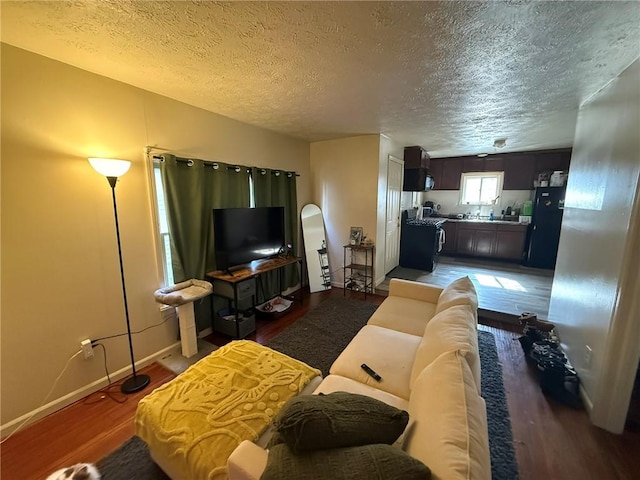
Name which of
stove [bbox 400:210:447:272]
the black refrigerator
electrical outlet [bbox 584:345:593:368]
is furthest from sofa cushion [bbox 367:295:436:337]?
the black refrigerator

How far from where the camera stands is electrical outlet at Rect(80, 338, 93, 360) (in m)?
1.91

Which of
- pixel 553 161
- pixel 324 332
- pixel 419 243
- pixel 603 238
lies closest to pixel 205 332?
pixel 324 332

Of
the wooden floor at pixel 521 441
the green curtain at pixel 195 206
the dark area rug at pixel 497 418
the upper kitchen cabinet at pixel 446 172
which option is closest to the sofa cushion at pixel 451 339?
the dark area rug at pixel 497 418

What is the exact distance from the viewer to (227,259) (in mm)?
2760

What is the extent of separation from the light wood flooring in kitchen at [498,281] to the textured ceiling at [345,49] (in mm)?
2360

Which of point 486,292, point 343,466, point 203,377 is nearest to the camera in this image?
point 343,466

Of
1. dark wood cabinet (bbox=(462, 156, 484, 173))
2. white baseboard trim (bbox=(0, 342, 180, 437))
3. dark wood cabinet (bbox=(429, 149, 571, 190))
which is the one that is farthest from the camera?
dark wood cabinet (bbox=(462, 156, 484, 173))

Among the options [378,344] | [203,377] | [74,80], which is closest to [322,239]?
[378,344]

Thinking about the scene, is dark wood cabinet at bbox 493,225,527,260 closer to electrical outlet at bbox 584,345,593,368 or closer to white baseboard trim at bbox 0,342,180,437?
electrical outlet at bbox 584,345,593,368

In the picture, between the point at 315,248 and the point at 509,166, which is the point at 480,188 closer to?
the point at 509,166

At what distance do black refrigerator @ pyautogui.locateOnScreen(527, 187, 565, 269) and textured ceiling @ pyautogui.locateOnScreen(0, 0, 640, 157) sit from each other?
Answer: 309 cm

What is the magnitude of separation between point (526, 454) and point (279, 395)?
153cm

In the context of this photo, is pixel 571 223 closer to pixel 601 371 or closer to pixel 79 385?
pixel 601 371

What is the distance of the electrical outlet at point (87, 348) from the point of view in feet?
6.28
